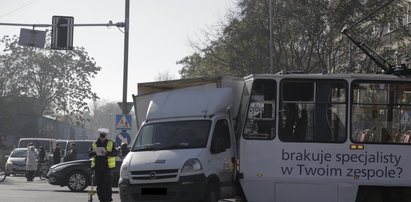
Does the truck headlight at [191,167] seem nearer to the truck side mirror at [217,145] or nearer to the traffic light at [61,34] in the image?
the truck side mirror at [217,145]

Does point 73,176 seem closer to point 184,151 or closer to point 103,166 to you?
point 103,166

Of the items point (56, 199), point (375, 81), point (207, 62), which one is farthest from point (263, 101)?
point (207, 62)

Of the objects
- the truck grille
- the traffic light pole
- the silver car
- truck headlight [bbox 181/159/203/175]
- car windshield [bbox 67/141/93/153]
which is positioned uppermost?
the traffic light pole

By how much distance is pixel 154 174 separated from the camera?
47.3 feet

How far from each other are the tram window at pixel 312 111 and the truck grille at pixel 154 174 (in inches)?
89.3

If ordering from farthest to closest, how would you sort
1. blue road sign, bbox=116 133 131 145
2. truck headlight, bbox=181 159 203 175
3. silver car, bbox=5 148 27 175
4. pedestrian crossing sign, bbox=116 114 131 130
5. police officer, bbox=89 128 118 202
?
silver car, bbox=5 148 27 175 → pedestrian crossing sign, bbox=116 114 131 130 → blue road sign, bbox=116 133 131 145 → police officer, bbox=89 128 118 202 → truck headlight, bbox=181 159 203 175

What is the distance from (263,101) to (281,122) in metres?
0.55

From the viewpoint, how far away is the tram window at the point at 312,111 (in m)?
14.8

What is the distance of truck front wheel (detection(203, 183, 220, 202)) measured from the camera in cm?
1447

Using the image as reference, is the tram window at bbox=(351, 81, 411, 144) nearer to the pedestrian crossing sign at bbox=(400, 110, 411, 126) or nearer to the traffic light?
the pedestrian crossing sign at bbox=(400, 110, 411, 126)

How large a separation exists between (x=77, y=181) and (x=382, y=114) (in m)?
Answer: 11.3

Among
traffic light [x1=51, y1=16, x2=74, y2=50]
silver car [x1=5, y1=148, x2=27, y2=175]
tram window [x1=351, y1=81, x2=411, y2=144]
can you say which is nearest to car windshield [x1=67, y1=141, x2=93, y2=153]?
silver car [x1=5, y1=148, x2=27, y2=175]

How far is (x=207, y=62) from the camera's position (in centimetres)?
4062

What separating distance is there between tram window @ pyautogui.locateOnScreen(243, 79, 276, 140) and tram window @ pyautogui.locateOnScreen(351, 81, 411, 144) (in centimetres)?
159
